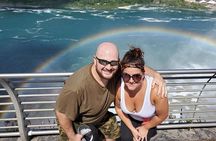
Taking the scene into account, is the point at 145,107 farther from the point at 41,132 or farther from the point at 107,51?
the point at 41,132

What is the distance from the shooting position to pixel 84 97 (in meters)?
2.52

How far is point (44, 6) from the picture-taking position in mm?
88312

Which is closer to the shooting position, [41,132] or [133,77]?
[133,77]

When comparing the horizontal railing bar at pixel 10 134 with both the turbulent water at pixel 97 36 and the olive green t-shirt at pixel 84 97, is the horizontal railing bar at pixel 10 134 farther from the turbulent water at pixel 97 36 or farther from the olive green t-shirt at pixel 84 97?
the turbulent water at pixel 97 36

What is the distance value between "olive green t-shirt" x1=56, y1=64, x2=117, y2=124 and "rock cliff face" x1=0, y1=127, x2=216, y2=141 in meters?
1.29

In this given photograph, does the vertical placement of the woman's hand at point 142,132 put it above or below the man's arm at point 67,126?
below

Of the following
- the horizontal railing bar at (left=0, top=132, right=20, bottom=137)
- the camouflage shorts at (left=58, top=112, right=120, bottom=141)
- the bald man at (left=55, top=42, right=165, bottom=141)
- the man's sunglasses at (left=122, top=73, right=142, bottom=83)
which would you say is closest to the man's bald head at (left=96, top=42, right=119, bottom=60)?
the bald man at (left=55, top=42, right=165, bottom=141)

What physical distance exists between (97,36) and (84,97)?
7400cm

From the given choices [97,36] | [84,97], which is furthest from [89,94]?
[97,36]

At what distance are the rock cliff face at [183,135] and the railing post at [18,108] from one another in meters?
0.14

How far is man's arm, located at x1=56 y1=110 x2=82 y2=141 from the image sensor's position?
254 cm

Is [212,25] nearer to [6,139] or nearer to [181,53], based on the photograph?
[181,53]

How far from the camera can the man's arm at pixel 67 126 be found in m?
2.54

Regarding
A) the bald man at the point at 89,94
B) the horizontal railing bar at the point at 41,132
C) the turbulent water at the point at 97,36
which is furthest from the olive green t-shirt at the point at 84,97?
the turbulent water at the point at 97,36
